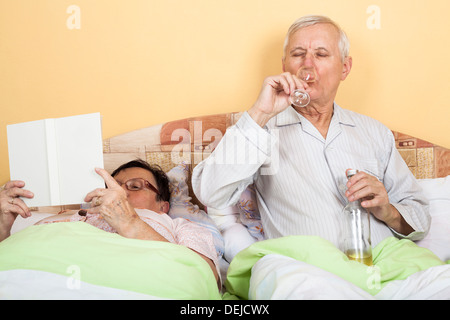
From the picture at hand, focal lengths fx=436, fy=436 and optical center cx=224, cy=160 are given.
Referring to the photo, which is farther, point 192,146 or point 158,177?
point 192,146

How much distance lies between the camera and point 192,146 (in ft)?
5.88

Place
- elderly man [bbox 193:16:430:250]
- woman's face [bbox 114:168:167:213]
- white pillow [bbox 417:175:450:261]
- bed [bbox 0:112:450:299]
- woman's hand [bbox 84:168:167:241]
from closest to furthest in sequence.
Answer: bed [bbox 0:112:450:299] → woman's hand [bbox 84:168:167:241] → elderly man [bbox 193:16:430:250] → white pillow [bbox 417:175:450:261] → woman's face [bbox 114:168:167:213]

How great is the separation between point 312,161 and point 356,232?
26cm

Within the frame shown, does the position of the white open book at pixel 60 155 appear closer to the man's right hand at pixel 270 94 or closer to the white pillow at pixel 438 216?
the man's right hand at pixel 270 94

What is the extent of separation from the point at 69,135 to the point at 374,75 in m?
1.33

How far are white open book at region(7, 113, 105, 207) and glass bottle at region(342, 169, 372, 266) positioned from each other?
2.42ft

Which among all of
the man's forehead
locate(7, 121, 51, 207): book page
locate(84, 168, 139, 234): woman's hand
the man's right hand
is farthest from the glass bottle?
locate(7, 121, 51, 207): book page

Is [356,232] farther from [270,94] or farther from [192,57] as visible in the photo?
[192,57]

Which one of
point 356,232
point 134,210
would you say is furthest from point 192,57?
point 356,232

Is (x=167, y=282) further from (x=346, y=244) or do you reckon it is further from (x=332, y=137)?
(x=332, y=137)

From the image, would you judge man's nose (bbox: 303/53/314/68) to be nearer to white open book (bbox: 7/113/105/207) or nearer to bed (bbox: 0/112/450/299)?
bed (bbox: 0/112/450/299)

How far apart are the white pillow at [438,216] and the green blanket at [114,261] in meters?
0.79

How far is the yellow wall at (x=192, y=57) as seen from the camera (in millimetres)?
1852

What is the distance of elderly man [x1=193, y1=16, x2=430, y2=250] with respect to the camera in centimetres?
125
